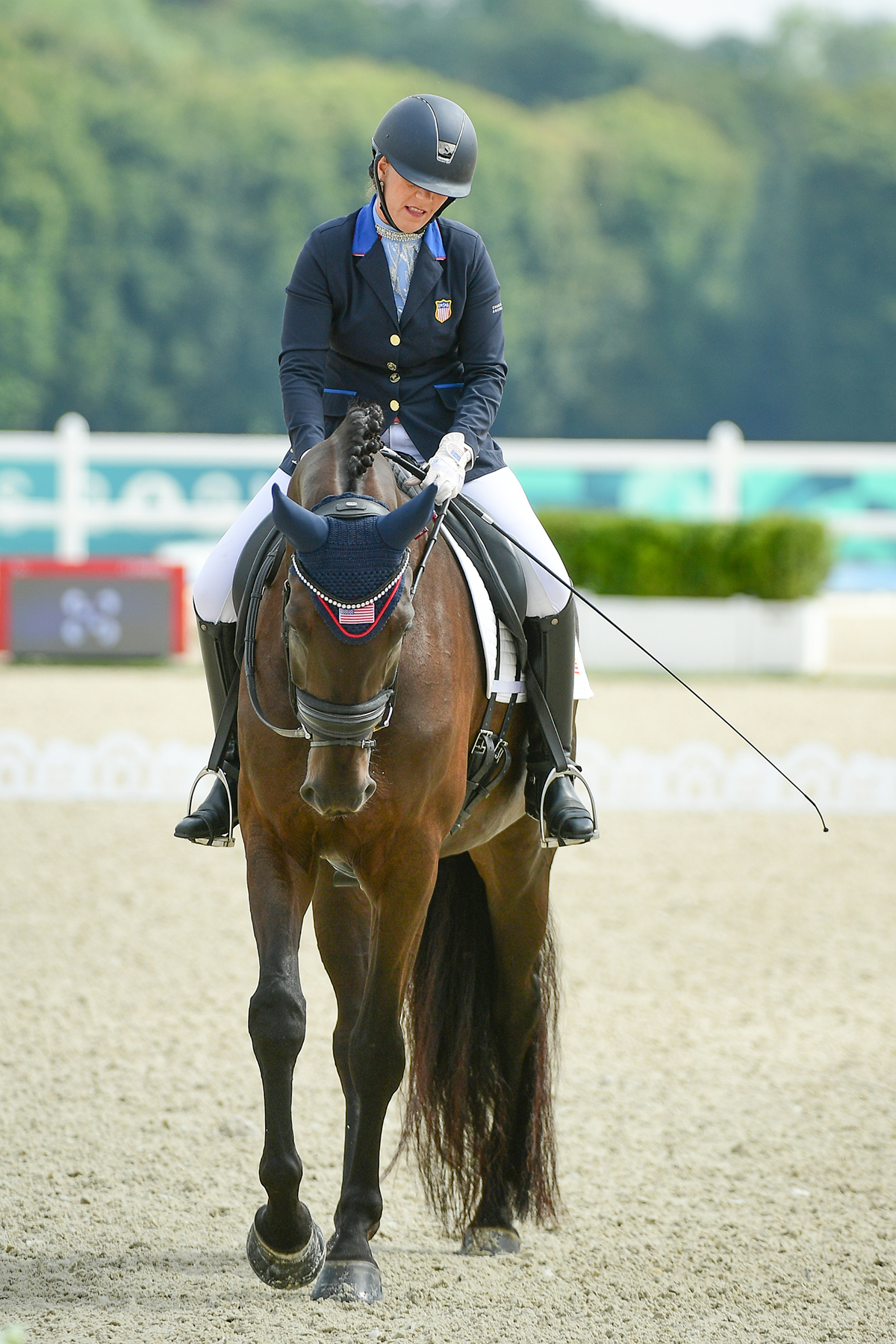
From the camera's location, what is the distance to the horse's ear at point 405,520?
2828 millimetres

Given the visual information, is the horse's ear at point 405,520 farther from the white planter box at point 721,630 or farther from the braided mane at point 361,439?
the white planter box at point 721,630

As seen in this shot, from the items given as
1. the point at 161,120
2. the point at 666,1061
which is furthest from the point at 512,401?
the point at 666,1061

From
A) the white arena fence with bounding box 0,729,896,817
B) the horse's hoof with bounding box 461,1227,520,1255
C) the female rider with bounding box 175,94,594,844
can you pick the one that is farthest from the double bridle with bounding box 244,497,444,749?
the white arena fence with bounding box 0,729,896,817

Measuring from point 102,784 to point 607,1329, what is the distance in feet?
21.4

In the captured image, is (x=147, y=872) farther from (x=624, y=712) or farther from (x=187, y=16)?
(x=187, y=16)

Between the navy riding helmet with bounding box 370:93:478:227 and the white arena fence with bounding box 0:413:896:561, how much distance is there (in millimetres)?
14099

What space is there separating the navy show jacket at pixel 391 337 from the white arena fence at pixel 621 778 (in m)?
5.47

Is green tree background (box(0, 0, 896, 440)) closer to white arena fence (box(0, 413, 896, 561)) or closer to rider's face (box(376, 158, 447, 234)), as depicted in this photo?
white arena fence (box(0, 413, 896, 561))

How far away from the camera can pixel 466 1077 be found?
3887 mm

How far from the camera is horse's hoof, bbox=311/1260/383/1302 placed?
3205 mm

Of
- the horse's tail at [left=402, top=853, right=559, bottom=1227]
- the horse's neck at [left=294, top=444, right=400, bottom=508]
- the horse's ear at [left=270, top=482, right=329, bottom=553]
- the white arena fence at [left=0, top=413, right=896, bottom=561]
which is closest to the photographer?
the horse's ear at [left=270, top=482, right=329, bottom=553]

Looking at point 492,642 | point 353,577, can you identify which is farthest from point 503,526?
point 353,577

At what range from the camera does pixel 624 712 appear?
477 inches

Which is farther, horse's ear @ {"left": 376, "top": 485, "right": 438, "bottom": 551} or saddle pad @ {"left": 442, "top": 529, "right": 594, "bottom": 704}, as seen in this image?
saddle pad @ {"left": 442, "top": 529, "right": 594, "bottom": 704}
